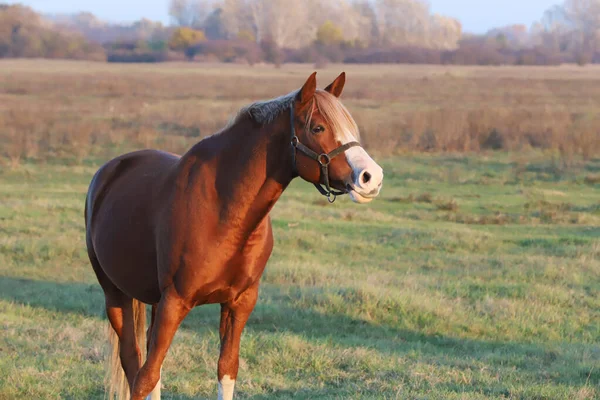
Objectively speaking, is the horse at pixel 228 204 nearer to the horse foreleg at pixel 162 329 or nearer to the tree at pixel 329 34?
the horse foreleg at pixel 162 329

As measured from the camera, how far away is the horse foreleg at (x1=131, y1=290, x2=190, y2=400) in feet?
12.0

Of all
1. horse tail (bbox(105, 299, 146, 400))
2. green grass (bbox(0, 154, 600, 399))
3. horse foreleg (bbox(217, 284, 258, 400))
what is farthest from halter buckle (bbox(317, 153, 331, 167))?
green grass (bbox(0, 154, 600, 399))

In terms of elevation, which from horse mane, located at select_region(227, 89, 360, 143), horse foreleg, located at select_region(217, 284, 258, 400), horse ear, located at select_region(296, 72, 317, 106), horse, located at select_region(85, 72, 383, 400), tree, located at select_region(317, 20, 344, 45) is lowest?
horse foreleg, located at select_region(217, 284, 258, 400)

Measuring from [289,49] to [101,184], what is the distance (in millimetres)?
66980

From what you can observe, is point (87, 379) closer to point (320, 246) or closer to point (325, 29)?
point (320, 246)

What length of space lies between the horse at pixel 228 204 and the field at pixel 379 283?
4.40 feet

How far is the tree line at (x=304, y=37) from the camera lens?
214 feet

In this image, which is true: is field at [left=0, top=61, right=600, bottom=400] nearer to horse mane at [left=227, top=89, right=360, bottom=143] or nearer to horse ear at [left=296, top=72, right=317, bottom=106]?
horse mane at [left=227, top=89, right=360, bottom=143]

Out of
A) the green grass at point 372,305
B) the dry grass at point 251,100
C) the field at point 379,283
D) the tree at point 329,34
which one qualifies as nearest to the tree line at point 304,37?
the tree at point 329,34

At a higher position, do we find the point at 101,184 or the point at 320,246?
the point at 101,184

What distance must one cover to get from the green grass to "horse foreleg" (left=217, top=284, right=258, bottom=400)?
1.12 metres

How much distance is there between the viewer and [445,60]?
71.6 metres

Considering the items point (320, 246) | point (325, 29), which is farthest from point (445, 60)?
point (320, 246)

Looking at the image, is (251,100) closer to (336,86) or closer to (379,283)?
(379,283)
